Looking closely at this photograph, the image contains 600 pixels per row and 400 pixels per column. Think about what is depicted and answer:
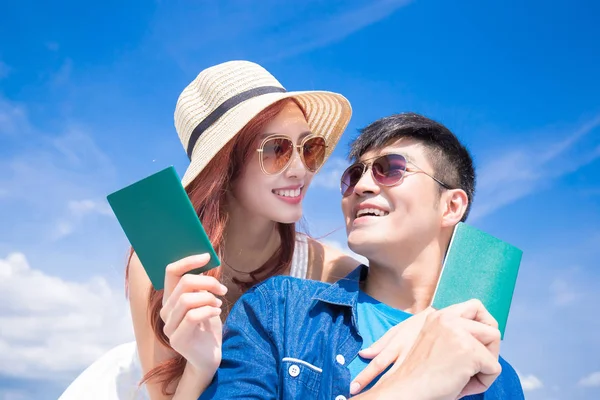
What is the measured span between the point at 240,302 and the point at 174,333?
2.16ft

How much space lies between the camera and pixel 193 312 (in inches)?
96.9

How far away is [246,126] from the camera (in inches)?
159

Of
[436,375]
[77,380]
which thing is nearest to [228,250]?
[77,380]

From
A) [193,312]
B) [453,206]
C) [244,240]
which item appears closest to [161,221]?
[193,312]

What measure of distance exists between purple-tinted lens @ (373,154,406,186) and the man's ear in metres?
0.35

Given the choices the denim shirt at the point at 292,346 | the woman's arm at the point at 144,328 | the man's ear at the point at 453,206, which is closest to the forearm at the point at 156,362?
the woman's arm at the point at 144,328

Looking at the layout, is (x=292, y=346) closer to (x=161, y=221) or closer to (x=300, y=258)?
(x=161, y=221)

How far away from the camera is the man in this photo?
8.91 ft

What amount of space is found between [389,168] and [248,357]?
1479 mm

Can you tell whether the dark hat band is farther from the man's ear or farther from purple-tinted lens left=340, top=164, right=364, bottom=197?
the man's ear

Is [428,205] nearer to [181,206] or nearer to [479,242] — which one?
[479,242]

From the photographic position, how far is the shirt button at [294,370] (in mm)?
2989

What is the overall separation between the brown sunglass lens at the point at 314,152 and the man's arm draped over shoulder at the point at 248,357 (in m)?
1.39

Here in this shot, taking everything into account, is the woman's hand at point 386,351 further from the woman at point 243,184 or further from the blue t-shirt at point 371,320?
the woman at point 243,184
